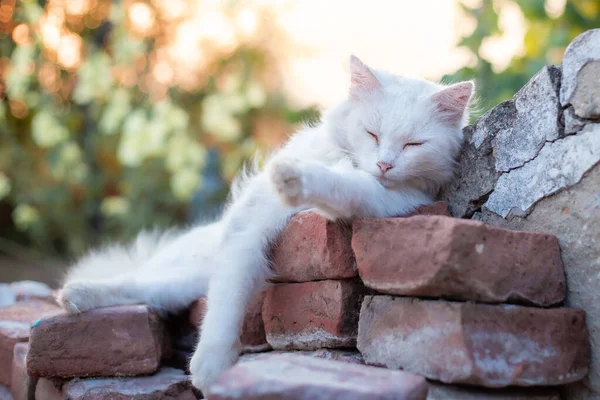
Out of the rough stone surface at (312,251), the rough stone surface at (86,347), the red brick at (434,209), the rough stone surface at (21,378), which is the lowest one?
the rough stone surface at (21,378)

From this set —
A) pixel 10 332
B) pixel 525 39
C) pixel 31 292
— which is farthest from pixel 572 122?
pixel 31 292

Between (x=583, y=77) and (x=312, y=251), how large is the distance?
81 cm

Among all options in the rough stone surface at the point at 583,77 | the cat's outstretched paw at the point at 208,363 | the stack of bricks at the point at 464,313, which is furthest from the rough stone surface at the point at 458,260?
the cat's outstretched paw at the point at 208,363

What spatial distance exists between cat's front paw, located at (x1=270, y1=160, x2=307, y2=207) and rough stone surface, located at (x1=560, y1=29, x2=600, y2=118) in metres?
0.71


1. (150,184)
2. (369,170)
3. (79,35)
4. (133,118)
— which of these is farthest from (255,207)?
(79,35)

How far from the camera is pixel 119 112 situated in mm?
4254

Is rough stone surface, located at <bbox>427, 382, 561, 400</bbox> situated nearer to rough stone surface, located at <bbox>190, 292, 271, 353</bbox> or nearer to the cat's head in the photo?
the cat's head

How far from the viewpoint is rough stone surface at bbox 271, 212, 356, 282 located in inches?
60.6

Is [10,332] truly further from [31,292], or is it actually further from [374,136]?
[374,136]

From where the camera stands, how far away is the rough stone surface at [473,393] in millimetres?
1261

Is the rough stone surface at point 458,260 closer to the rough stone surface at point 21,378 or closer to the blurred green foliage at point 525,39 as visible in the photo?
the rough stone surface at point 21,378

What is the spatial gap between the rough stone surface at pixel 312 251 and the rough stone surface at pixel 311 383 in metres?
0.40

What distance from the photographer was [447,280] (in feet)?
4.14

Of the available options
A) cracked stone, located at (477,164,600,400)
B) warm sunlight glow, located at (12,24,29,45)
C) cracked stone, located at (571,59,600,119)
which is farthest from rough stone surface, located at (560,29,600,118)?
warm sunlight glow, located at (12,24,29,45)
